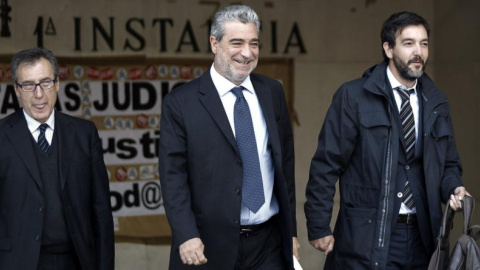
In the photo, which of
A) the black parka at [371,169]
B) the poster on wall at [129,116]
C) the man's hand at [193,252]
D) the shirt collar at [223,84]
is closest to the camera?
the man's hand at [193,252]

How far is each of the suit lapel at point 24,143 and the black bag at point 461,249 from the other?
200cm

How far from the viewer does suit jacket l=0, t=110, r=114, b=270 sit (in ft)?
14.7

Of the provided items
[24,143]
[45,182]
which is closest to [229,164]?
[45,182]

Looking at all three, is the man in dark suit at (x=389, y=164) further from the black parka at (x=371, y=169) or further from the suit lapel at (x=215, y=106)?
the suit lapel at (x=215, y=106)

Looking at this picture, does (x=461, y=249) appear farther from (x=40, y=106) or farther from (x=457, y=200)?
(x=40, y=106)

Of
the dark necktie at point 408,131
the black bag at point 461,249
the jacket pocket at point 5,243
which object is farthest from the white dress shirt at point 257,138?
the jacket pocket at point 5,243

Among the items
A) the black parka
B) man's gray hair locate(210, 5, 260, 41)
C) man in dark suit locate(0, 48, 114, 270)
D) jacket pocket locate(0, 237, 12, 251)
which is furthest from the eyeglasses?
the black parka

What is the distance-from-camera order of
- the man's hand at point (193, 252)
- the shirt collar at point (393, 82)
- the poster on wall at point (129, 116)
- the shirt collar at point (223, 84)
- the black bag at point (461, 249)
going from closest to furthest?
1. the man's hand at point (193, 252)
2. the black bag at point (461, 249)
3. the shirt collar at point (223, 84)
4. the shirt collar at point (393, 82)
5. the poster on wall at point (129, 116)

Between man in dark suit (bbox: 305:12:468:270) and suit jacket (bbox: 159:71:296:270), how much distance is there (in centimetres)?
47

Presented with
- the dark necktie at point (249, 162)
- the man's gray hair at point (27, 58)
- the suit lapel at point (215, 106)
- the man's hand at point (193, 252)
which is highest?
the man's gray hair at point (27, 58)

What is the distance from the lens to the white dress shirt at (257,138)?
14.7 ft

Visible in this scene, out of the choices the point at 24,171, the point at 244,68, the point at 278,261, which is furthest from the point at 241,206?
the point at 24,171

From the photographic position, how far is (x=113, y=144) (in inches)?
297

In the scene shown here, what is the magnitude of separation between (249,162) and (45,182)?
103cm
